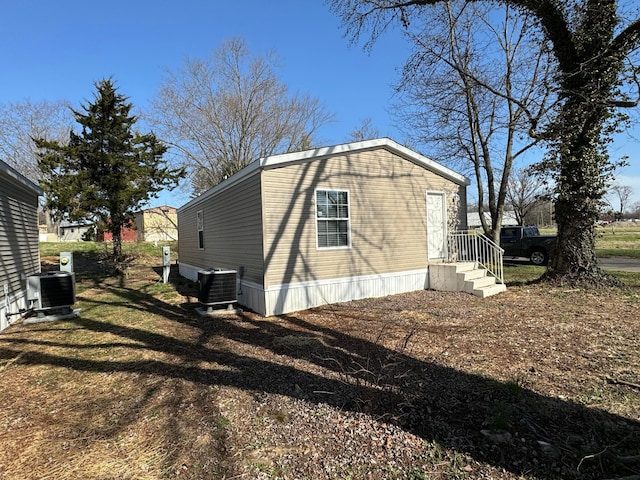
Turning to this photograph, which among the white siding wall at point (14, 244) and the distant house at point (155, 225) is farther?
the distant house at point (155, 225)

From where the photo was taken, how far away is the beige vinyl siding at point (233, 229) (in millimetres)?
7629

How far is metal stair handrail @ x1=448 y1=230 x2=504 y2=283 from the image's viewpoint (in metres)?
9.34

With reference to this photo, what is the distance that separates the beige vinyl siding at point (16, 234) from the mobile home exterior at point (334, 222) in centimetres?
446

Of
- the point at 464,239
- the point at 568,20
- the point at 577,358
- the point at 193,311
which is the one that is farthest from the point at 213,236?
the point at 568,20

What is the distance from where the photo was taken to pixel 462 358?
4.43m

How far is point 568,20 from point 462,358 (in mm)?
8160

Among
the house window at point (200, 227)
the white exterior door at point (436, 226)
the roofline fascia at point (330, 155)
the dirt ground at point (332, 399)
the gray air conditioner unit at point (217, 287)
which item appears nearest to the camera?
the dirt ground at point (332, 399)

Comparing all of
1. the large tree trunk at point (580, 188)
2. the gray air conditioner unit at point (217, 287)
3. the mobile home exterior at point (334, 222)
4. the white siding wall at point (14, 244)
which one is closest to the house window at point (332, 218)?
the mobile home exterior at point (334, 222)

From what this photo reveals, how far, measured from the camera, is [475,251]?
31.9 ft

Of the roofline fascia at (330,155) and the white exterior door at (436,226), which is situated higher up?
the roofline fascia at (330,155)

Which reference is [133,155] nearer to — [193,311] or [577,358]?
[193,311]

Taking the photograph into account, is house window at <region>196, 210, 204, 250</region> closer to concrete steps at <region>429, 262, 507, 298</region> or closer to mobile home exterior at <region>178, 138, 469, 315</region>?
mobile home exterior at <region>178, 138, 469, 315</region>

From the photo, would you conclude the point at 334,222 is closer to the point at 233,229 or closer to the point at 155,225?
the point at 233,229

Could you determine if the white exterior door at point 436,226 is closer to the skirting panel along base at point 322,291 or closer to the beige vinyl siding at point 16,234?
the skirting panel along base at point 322,291
